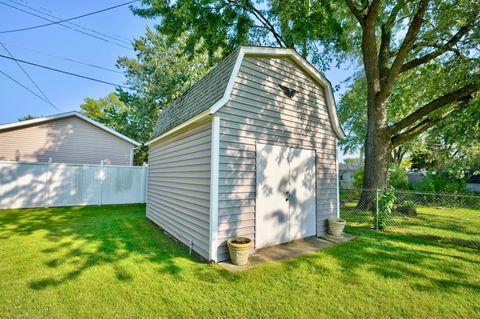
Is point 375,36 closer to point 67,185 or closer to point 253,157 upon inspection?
point 253,157

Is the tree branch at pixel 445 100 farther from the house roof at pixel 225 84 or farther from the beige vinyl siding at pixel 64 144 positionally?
the beige vinyl siding at pixel 64 144

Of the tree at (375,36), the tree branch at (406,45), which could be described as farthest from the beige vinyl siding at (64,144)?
the tree branch at (406,45)

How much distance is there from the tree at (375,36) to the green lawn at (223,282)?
4.95 metres

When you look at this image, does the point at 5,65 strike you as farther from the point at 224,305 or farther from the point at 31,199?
the point at 224,305

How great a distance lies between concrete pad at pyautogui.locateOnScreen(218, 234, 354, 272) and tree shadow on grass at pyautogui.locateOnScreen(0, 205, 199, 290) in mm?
1162

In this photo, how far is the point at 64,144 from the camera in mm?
11148

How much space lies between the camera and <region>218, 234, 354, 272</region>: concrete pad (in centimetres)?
375

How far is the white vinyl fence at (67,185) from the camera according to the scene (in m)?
8.57

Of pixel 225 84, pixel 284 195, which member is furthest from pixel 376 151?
pixel 225 84

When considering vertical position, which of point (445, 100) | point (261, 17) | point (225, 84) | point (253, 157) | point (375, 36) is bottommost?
point (253, 157)

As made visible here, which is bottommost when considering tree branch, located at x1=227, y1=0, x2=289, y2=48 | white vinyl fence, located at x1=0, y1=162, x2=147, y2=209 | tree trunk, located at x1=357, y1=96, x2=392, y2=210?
white vinyl fence, located at x1=0, y1=162, x2=147, y2=209

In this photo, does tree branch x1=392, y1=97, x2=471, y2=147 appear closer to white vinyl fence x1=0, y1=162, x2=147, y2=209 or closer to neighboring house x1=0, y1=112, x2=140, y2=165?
white vinyl fence x1=0, y1=162, x2=147, y2=209

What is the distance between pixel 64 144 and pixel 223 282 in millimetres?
12229

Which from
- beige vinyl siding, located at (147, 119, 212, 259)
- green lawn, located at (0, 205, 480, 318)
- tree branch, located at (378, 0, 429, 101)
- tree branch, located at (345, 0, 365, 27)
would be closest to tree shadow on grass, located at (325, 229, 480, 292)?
green lawn, located at (0, 205, 480, 318)
